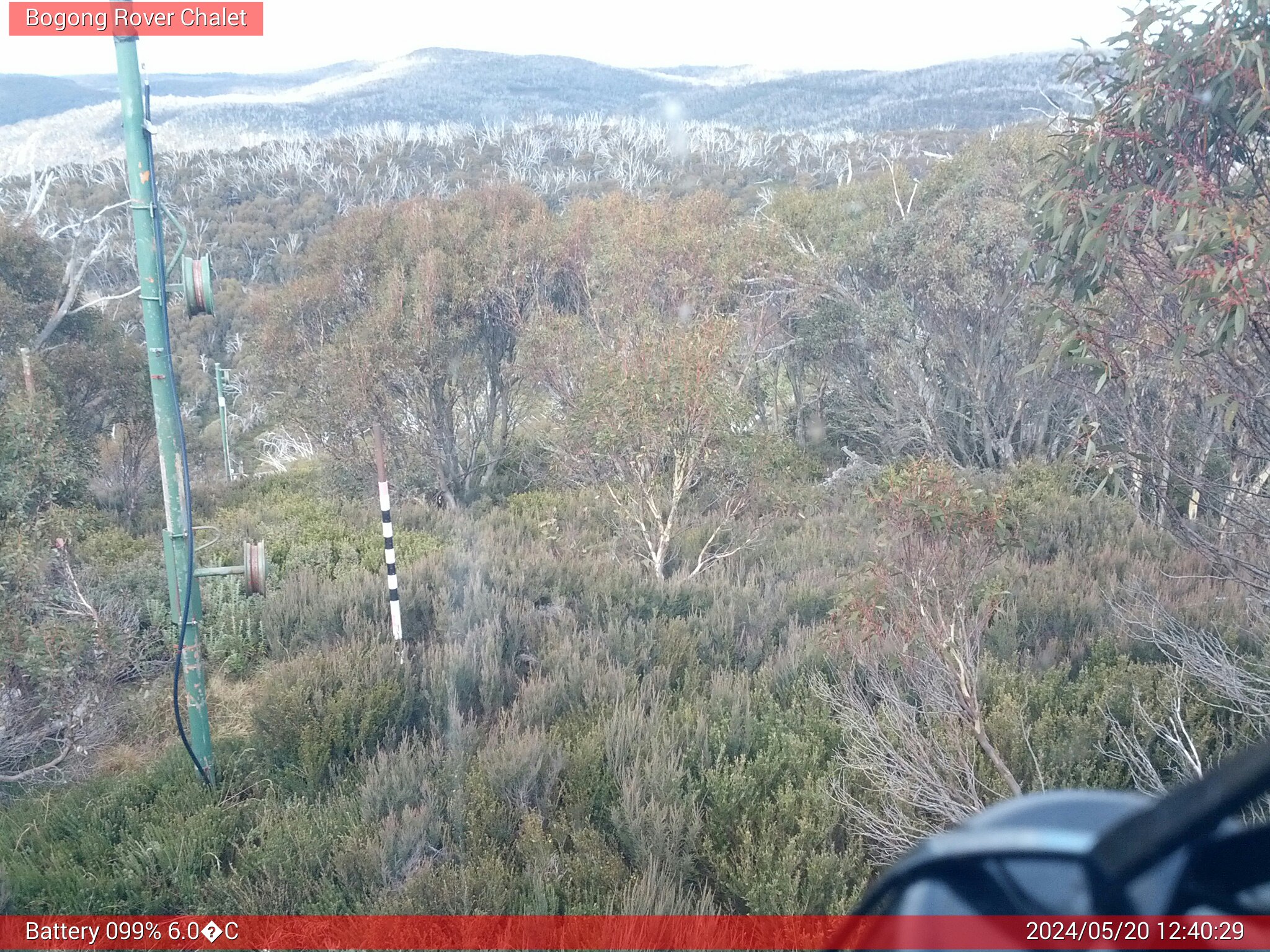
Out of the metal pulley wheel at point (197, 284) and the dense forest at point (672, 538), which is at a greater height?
the metal pulley wheel at point (197, 284)

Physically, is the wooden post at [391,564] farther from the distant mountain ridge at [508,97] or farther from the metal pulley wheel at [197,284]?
the distant mountain ridge at [508,97]

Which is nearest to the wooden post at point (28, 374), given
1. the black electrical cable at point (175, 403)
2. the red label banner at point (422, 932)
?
the black electrical cable at point (175, 403)

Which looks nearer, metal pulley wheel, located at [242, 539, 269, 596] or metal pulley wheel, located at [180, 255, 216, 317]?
metal pulley wheel, located at [180, 255, 216, 317]

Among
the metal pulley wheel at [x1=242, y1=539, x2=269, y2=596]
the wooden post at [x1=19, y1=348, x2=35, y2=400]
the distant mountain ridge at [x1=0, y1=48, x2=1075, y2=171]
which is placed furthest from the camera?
the distant mountain ridge at [x1=0, y1=48, x2=1075, y2=171]

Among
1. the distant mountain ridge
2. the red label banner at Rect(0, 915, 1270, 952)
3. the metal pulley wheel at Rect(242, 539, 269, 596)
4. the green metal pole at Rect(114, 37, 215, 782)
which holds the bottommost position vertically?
the red label banner at Rect(0, 915, 1270, 952)

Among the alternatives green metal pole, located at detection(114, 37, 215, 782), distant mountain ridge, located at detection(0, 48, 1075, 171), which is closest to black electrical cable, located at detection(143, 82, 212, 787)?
green metal pole, located at detection(114, 37, 215, 782)

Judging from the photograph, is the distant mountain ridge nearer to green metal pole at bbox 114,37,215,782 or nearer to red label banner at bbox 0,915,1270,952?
green metal pole at bbox 114,37,215,782

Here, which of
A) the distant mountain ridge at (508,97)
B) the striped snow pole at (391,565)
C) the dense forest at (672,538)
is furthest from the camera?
the distant mountain ridge at (508,97)
